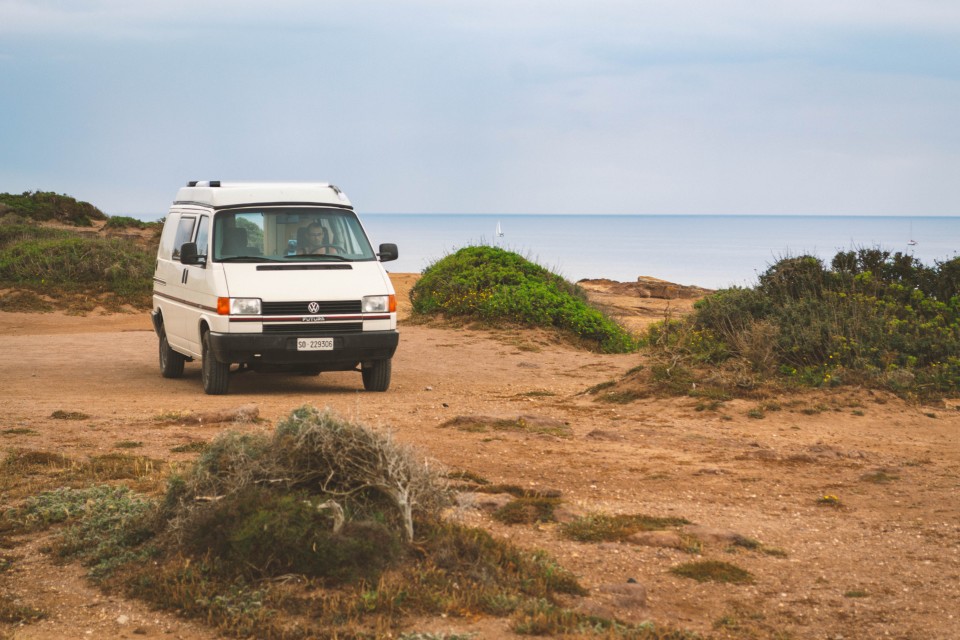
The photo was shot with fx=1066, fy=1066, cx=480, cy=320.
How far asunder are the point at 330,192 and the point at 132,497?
21.7 feet

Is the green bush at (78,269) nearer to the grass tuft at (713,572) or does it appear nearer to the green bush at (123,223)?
the green bush at (123,223)

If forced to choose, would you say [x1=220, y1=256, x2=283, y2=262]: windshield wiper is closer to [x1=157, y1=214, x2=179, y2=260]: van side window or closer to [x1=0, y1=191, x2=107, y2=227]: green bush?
[x1=157, y1=214, x2=179, y2=260]: van side window

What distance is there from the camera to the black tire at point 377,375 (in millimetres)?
12781

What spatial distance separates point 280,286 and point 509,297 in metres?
8.33

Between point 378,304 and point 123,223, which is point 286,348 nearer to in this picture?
point 378,304

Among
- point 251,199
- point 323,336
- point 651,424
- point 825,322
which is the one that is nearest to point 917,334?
point 825,322

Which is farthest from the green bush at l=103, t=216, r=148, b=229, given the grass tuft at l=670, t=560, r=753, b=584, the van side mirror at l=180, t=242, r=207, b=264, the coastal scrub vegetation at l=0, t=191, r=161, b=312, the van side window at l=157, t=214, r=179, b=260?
the grass tuft at l=670, t=560, r=753, b=584

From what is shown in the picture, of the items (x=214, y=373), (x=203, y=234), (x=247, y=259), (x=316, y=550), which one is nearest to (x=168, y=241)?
(x=203, y=234)

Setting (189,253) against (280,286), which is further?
(189,253)

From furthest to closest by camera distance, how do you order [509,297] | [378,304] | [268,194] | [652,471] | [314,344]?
[509,297] < [268,194] < [378,304] < [314,344] < [652,471]

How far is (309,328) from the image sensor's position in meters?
11.9

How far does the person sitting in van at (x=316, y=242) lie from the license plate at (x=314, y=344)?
121 centimetres

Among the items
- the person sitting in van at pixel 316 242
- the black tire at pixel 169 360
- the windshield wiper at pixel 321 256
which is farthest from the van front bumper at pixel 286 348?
the black tire at pixel 169 360

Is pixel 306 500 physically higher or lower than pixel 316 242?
lower
